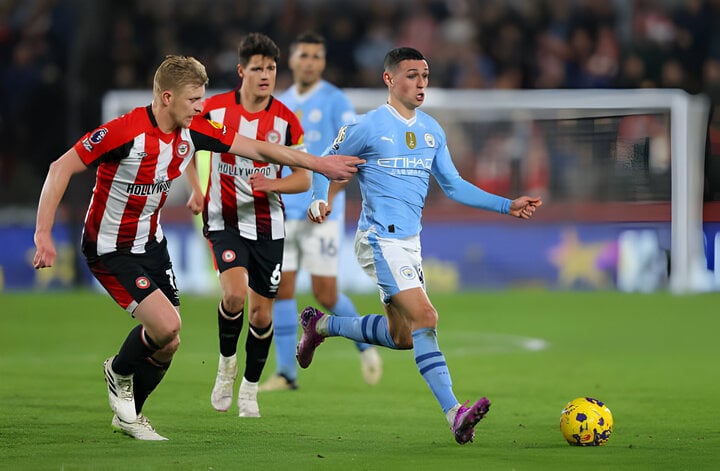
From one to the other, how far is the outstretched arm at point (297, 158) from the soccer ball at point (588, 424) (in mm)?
1670

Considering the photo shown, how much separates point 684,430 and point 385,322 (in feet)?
5.78

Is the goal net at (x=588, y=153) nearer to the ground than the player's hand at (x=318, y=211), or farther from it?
farther from it

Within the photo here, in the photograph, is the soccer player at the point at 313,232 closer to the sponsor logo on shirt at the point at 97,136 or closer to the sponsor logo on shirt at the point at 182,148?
the sponsor logo on shirt at the point at 182,148

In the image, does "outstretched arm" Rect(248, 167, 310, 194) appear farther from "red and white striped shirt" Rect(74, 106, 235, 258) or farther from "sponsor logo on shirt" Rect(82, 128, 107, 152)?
"sponsor logo on shirt" Rect(82, 128, 107, 152)

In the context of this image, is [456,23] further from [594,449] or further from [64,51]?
[594,449]

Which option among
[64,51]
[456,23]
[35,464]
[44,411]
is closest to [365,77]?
[456,23]

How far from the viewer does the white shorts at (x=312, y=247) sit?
9117mm

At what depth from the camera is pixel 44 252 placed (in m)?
5.76

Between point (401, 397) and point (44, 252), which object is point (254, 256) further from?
point (44, 252)

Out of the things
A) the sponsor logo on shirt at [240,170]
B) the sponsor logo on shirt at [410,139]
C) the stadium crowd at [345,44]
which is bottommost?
the sponsor logo on shirt at [240,170]

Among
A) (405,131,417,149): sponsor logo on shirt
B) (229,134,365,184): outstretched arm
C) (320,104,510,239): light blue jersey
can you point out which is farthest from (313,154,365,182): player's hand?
(405,131,417,149): sponsor logo on shirt

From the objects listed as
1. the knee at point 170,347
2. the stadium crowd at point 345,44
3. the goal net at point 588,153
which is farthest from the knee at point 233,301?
the stadium crowd at point 345,44

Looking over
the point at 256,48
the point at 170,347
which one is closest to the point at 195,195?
the point at 256,48

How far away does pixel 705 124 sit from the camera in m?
17.2
